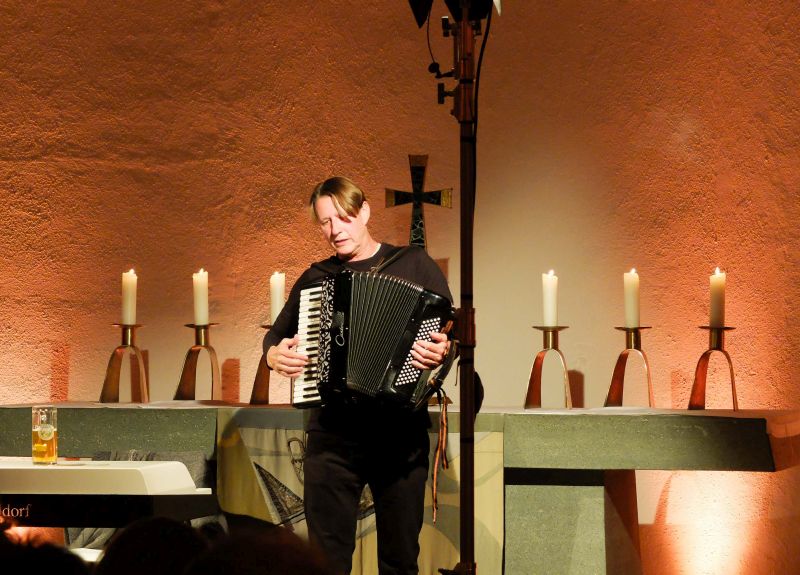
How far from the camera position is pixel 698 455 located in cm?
323

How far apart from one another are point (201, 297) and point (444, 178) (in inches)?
40.4

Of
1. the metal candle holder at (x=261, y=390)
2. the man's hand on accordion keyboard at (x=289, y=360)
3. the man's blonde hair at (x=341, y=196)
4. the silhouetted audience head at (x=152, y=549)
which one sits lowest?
the silhouetted audience head at (x=152, y=549)

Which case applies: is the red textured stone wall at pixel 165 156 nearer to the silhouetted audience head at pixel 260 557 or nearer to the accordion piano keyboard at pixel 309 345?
the accordion piano keyboard at pixel 309 345

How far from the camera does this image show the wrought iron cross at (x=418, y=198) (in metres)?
3.71

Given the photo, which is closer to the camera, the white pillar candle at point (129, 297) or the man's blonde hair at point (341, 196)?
the man's blonde hair at point (341, 196)

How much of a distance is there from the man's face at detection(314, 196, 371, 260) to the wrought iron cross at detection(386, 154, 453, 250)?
611mm

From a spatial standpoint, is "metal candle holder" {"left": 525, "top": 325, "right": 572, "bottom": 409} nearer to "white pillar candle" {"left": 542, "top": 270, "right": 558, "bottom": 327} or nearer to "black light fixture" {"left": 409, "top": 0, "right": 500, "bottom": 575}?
"white pillar candle" {"left": 542, "top": 270, "right": 558, "bottom": 327}

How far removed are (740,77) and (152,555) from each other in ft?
10.9

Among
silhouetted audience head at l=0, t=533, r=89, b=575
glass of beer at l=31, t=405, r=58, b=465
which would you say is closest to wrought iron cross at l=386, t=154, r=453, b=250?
glass of beer at l=31, t=405, r=58, b=465

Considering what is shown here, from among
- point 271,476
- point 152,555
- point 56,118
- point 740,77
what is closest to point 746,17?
point 740,77

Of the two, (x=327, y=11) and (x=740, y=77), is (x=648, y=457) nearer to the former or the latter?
(x=740, y=77)

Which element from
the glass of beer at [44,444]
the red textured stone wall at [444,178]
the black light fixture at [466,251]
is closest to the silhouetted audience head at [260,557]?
the black light fixture at [466,251]

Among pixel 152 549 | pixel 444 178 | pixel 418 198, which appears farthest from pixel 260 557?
pixel 444 178

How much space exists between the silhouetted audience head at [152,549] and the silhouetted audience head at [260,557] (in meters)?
0.11
